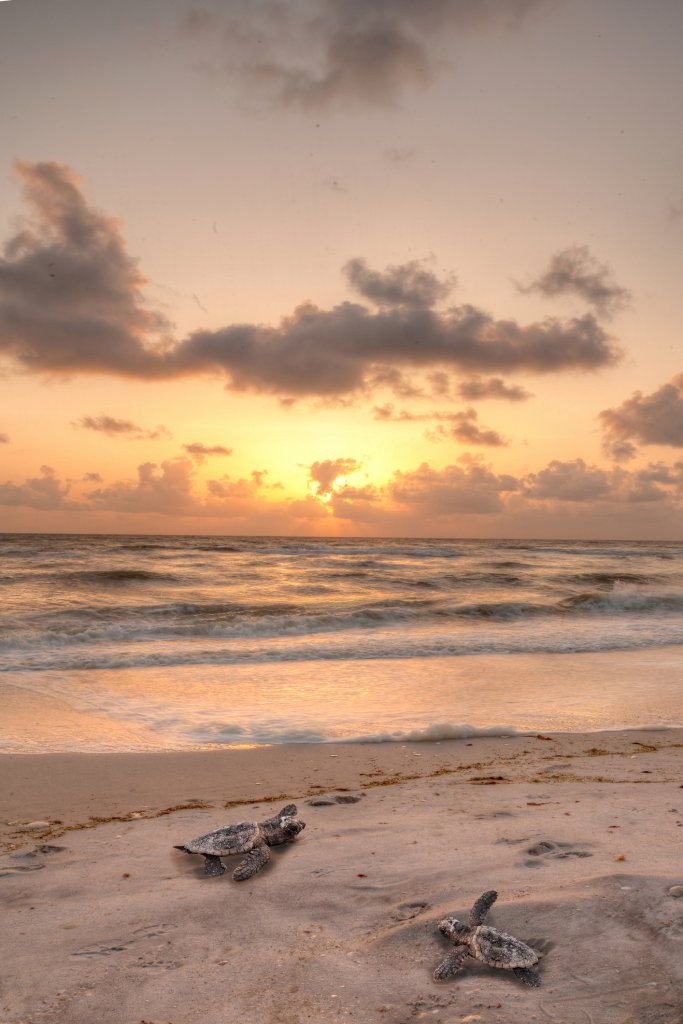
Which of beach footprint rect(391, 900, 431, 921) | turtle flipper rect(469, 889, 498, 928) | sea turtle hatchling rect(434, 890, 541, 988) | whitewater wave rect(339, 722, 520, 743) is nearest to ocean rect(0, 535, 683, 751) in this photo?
whitewater wave rect(339, 722, 520, 743)

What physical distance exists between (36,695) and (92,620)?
6.69m

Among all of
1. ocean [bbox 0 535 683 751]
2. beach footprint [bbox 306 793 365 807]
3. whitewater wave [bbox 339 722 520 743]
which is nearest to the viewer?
beach footprint [bbox 306 793 365 807]

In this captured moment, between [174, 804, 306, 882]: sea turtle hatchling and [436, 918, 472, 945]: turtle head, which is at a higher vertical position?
[436, 918, 472, 945]: turtle head

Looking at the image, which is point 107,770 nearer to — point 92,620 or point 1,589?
point 92,620

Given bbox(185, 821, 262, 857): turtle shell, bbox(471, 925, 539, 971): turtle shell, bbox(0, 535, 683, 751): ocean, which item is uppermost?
bbox(471, 925, 539, 971): turtle shell

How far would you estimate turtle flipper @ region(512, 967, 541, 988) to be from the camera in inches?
103

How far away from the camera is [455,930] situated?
9.48 ft

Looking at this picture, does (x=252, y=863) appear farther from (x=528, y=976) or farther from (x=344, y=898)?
(x=528, y=976)

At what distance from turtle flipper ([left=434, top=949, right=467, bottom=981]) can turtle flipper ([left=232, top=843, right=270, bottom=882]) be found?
133 centimetres

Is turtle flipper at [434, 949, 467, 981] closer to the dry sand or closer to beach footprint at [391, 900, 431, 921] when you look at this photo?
the dry sand

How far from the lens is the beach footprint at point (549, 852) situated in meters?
3.66

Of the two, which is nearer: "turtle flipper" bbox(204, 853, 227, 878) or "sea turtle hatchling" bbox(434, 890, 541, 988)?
"sea turtle hatchling" bbox(434, 890, 541, 988)

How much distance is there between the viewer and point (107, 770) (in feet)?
19.6

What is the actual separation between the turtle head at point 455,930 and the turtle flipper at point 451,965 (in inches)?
2.6
